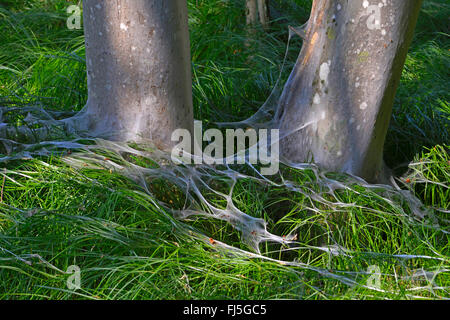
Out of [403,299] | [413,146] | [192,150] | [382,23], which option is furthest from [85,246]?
[413,146]

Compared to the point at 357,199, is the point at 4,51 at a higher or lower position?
higher

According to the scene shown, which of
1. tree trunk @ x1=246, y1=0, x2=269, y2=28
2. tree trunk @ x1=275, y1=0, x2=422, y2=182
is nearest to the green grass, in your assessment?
tree trunk @ x1=275, y1=0, x2=422, y2=182

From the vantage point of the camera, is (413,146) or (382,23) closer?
(382,23)

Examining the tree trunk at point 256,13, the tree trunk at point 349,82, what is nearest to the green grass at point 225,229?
the tree trunk at point 349,82

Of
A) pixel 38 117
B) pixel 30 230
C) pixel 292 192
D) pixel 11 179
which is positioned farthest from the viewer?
pixel 38 117

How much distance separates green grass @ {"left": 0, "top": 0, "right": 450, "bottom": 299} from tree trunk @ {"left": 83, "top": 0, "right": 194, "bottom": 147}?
0.24m

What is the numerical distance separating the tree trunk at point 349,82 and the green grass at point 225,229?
18cm

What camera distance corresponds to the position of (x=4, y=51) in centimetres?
457

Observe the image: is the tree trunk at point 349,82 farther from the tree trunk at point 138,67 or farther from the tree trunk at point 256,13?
the tree trunk at point 256,13

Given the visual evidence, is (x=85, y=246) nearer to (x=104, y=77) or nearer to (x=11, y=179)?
(x=11, y=179)

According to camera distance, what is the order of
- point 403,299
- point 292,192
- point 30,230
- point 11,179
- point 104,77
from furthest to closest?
point 104,77
point 292,192
point 11,179
point 30,230
point 403,299

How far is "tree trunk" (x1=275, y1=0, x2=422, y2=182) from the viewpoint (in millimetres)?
2664

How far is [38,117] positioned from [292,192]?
1.55 metres

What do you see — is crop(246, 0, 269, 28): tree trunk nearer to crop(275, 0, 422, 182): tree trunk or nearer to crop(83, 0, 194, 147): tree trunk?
crop(275, 0, 422, 182): tree trunk
